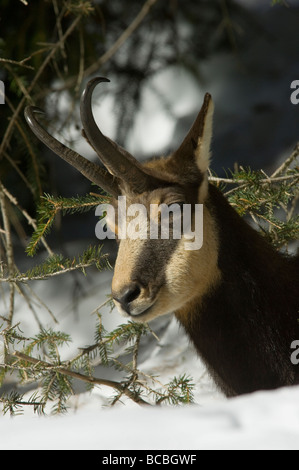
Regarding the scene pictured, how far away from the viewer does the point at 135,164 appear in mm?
2471

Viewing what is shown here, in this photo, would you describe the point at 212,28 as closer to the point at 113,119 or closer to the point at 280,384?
the point at 113,119

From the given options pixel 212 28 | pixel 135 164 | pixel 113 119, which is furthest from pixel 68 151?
pixel 212 28

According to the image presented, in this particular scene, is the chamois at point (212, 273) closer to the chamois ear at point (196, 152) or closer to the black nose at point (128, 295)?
the chamois ear at point (196, 152)

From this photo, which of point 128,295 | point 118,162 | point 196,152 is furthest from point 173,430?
point 196,152

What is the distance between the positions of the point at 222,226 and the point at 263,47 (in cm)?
284

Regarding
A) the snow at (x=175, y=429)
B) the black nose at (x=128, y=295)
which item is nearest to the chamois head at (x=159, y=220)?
the black nose at (x=128, y=295)

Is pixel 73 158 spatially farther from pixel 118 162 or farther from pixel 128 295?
pixel 128 295

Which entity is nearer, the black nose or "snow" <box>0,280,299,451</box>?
"snow" <box>0,280,299,451</box>

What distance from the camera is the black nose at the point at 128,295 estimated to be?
7.55 feet

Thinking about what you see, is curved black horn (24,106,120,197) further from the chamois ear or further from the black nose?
the black nose

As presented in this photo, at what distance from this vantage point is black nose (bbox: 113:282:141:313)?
2.30m

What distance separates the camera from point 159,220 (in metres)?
2.46

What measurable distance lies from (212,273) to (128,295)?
41 cm

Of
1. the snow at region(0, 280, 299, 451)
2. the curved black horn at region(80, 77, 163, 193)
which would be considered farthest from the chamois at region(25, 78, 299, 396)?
the snow at region(0, 280, 299, 451)
